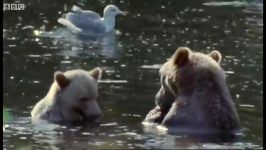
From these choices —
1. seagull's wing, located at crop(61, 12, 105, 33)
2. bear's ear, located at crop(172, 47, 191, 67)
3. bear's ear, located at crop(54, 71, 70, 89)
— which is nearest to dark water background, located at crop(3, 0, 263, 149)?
seagull's wing, located at crop(61, 12, 105, 33)

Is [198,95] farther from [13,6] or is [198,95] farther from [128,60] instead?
[13,6]

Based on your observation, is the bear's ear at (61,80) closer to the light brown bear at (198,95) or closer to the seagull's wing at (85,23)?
the light brown bear at (198,95)

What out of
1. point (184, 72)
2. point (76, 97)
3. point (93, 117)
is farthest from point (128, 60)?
point (184, 72)

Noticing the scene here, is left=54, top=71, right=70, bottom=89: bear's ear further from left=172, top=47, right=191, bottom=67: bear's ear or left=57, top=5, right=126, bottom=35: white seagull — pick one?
left=57, top=5, right=126, bottom=35: white seagull

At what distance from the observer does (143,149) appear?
948cm

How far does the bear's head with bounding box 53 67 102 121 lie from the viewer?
1148 centimetres

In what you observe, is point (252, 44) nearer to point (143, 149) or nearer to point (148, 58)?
point (148, 58)

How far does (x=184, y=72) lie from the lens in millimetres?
10391

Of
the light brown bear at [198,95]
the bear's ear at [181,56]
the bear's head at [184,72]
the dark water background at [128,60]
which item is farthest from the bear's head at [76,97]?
the bear's ear at [181,56]

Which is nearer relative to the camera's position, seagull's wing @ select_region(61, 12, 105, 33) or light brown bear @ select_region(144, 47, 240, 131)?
light brown bear @ select_region(144, 47, 240, 131)

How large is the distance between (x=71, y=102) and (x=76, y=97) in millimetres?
90

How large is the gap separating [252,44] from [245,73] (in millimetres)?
3547

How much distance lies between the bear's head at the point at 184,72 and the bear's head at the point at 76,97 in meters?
1.15

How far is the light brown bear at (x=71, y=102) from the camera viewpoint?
11.5 m
